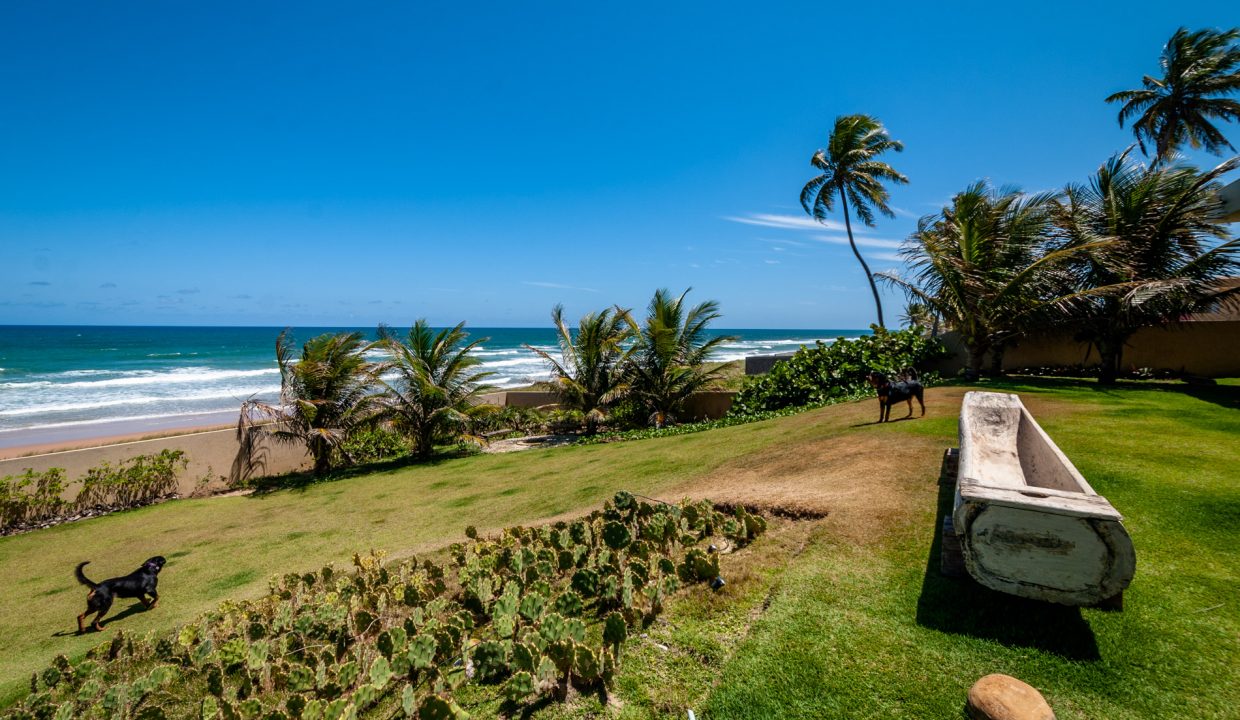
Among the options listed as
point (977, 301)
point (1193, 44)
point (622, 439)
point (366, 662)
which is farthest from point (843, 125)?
point (366, 662)

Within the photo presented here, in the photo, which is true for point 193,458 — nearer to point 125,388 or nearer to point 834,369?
point 834,369

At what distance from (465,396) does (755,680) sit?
35.0 ft

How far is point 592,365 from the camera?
13.4 m

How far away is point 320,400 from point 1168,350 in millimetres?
18215

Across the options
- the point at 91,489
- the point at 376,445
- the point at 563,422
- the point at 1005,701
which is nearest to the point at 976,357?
the point at 563,422

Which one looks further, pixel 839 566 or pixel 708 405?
pixel 708 405

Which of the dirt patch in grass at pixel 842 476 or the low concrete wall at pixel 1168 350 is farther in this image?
the low concrete wall at pixel 1168 350

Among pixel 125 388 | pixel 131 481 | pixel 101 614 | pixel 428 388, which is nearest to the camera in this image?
pixel 101 614

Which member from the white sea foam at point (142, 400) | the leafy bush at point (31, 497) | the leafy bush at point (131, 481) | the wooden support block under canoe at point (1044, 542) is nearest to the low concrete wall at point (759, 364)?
the leafy bush at point (131, 481)

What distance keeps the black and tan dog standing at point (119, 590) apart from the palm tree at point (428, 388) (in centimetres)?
654

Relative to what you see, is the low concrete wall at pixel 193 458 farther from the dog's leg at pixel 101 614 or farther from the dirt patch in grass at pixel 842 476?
the dirt patch in grass at pixel 842 476

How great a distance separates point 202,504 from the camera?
8.96 meters

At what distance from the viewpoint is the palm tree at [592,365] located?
1323 centimetres

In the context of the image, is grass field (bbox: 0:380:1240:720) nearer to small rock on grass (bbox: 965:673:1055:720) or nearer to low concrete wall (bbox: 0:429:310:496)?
small rock on grass (bbox: 965:673:1055:720)
